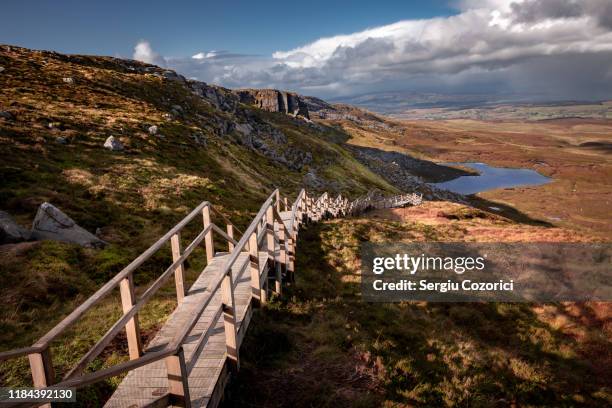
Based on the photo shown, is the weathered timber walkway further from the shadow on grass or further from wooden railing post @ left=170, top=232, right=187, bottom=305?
the shadow on grass

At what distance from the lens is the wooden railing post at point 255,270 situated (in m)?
7.13

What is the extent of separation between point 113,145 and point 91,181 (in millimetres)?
8190

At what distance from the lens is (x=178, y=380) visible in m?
3.94

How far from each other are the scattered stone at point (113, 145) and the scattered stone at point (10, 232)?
47.4 feet

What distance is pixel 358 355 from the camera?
22.1ft

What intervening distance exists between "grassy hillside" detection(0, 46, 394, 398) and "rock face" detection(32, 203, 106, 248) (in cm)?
48

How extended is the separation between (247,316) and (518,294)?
10.2 m

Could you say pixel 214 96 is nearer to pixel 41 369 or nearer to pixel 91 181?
pixel 91 181

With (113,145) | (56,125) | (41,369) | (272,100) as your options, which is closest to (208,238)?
(41,369)

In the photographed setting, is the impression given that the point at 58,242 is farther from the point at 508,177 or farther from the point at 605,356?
the point at 508,177

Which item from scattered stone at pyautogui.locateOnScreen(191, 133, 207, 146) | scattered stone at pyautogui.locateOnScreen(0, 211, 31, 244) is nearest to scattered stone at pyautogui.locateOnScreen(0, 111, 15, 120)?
scattered stone at pyautogui.locateOnScreen(191, 133, 207, 146)

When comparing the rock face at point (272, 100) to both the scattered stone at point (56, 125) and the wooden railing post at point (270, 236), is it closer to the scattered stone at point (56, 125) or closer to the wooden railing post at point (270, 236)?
the scattered stone at point (56, 125)

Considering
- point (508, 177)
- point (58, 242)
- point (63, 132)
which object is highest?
point (63, 132)

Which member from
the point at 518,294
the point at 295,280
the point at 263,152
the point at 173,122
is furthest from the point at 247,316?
the point at 263,152
